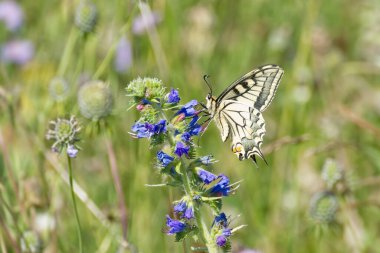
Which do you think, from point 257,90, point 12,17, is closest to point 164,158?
point 257,90

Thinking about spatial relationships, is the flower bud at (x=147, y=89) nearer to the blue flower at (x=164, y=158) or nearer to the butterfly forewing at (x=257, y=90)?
the blue flower at (x=164, y=158)

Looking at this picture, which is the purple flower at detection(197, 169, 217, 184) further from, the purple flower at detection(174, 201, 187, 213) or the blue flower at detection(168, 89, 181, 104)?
the blue flower at detection(168, 89, 181, 104)

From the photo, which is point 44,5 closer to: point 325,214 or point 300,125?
point 300,125

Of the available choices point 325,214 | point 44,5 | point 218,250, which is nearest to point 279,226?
point 325,214

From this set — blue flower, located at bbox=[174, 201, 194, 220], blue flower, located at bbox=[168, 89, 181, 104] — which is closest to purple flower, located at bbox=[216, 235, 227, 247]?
blue flower, located at bbox=[174, 201, 194, 220]

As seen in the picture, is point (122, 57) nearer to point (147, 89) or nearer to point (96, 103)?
point (96, 103)

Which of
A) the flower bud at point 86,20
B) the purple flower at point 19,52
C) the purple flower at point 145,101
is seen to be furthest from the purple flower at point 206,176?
the purple flower at point 19,52
